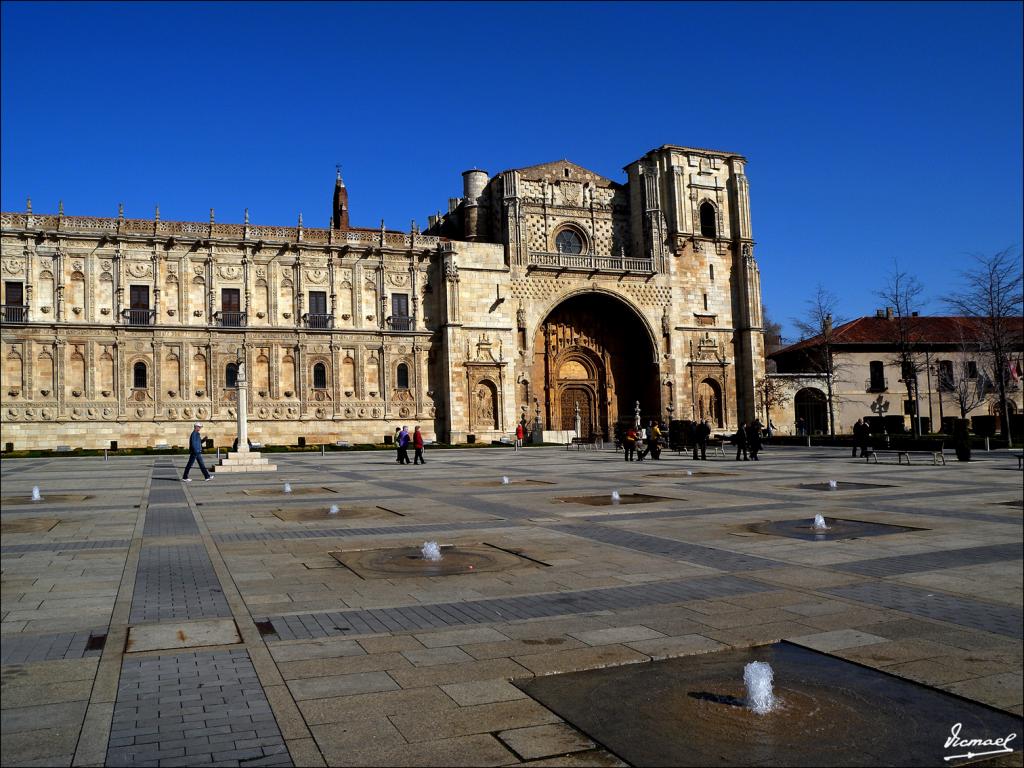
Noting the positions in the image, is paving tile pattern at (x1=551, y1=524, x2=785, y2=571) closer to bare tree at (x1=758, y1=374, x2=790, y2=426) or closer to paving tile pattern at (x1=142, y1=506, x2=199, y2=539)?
paving tile pattern at (x1=142, y1=506, x2=199, y2=539)

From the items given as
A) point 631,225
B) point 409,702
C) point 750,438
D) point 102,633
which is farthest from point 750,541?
point 631,225

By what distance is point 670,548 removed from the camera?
36.6ft

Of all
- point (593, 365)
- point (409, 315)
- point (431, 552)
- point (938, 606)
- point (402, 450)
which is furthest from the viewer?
point (593, 365)

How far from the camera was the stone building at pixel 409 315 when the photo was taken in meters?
46.1

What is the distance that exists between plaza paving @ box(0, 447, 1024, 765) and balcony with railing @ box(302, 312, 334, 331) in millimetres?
36929

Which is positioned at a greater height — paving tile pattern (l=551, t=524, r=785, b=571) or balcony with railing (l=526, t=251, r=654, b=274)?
balcony with railing (l=526, t=251, r=654, b=274)

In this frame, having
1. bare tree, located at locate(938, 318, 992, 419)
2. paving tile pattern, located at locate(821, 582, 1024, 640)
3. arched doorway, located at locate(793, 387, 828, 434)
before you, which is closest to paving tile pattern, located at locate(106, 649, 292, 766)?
paving tile pattern, located at locate(821, 582, 1024, 640)

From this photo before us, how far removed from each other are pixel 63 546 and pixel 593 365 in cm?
5609

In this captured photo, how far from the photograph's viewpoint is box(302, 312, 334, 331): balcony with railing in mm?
51094

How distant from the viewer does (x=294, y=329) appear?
50.5 m

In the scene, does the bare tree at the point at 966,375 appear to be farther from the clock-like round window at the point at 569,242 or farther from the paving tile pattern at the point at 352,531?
the paving tile pattern at the point at 352,531

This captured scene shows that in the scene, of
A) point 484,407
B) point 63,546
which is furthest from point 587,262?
point 63,546

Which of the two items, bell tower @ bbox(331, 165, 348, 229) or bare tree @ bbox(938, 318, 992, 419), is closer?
bare tree @ bbox(938, 318, 992, 419)

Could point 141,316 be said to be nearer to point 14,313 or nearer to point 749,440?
point 14,313
